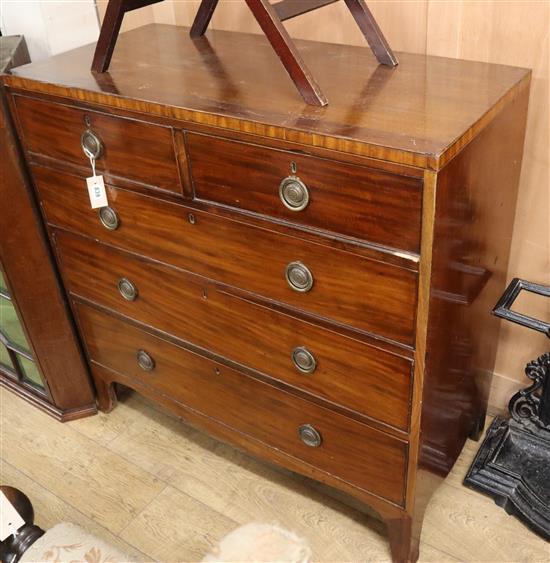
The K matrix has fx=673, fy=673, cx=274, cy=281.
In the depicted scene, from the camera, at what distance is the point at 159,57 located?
4.69ft

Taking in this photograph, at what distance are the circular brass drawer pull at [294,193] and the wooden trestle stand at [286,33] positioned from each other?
143 millimetres

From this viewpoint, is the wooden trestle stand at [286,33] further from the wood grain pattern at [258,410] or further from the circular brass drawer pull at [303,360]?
the wood grain pattern at [258,410]

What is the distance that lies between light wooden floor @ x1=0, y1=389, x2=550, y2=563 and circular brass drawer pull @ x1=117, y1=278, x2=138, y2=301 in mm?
495

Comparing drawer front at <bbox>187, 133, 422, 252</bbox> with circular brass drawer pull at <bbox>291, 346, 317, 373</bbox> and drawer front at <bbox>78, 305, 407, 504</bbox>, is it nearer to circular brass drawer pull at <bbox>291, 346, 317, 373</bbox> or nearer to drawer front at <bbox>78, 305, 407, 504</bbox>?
circular brass drawer pull at <bbox>291, 346, 317, 373</bbox>

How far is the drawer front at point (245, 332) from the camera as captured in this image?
1.21m

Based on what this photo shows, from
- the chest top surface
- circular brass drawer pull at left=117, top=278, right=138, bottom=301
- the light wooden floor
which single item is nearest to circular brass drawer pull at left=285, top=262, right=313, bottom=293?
the chest top surface

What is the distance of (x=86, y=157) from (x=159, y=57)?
0.27 meters

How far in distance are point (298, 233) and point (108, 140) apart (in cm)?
44

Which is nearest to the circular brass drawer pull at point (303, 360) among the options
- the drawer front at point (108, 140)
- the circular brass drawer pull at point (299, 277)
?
the circular brass drawer pull at point (299, 277)

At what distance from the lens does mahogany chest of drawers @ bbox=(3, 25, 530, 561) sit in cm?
105

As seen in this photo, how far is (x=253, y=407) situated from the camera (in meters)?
1.48

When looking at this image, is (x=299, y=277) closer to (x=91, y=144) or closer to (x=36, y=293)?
(x=91, y=144)

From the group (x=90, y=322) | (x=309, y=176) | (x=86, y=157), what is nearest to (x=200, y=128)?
(x=309, y=176)

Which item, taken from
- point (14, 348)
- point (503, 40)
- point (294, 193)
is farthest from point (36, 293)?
point (503, 40)
